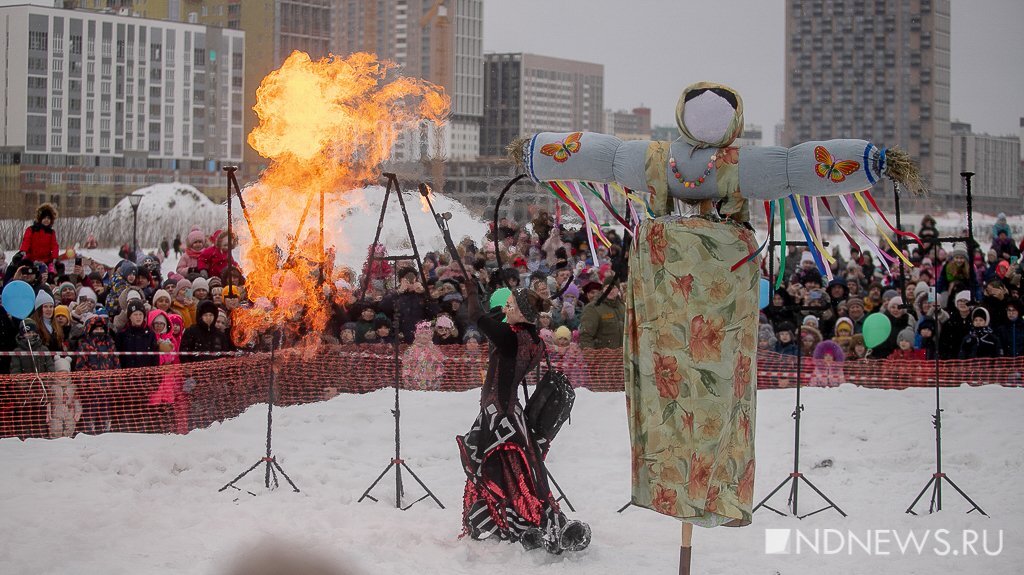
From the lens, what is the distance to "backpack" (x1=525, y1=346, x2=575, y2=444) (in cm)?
696

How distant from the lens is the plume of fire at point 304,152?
820 cm

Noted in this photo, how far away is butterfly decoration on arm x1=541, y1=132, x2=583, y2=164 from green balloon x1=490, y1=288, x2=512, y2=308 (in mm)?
1438

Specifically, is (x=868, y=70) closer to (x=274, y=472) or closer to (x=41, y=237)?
(x=41, y=237)

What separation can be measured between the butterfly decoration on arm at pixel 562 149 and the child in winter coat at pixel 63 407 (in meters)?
5.71

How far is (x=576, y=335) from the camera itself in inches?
484

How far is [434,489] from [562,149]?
374 centimetres

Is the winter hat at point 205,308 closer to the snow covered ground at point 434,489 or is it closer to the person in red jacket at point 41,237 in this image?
the snow covered ground at point 434,489

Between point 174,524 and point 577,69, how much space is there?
392 ft

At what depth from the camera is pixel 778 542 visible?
7074mm

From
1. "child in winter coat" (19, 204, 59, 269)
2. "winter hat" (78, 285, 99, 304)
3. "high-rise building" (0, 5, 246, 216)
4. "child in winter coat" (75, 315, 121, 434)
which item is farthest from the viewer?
"high-rise building" (0, 5, 246, 216)

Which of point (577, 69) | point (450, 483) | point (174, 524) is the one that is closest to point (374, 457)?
point (450, 483)

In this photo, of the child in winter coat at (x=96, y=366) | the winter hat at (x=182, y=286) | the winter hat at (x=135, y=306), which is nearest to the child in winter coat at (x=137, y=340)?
the winter hat at (x=135, y=306)

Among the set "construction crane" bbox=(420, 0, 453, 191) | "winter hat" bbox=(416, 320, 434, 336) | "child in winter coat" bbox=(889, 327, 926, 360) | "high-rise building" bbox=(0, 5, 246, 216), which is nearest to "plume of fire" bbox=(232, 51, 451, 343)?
"winter hat" bbox=(416, 320, 434, 336)

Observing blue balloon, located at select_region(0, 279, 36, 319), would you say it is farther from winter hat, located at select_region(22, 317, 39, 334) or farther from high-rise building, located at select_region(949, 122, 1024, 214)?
high-rise building, located at select_region(949, 122, 1024, 214)
